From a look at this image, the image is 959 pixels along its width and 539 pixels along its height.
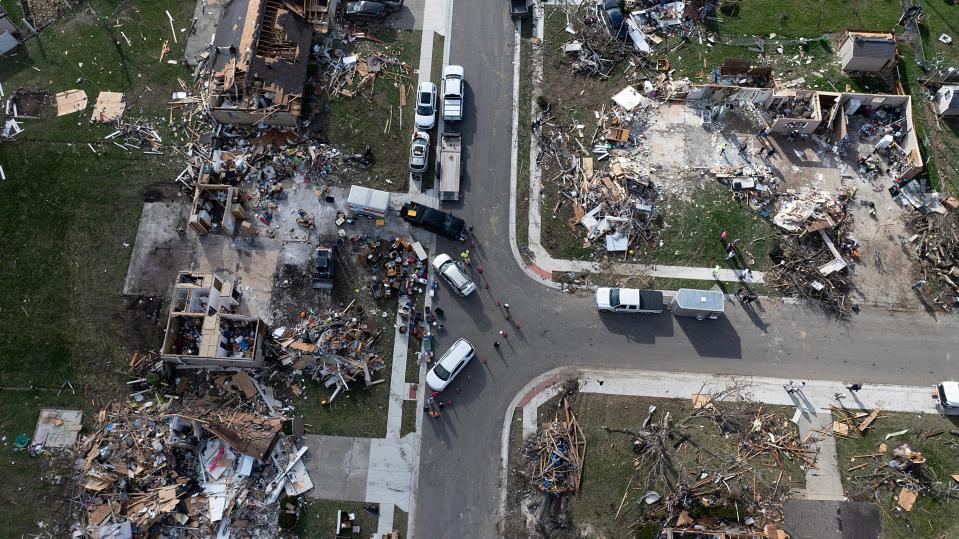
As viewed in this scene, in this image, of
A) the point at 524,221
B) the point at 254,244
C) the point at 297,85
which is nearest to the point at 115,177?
the point at 254,244

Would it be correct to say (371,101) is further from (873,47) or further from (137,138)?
(873,47)

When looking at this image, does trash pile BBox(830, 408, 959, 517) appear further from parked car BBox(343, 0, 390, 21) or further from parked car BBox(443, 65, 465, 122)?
parked car BBox(343, 0, 390, 21)

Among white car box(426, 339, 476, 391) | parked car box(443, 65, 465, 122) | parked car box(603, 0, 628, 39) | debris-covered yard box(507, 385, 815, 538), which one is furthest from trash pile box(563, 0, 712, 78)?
debris-covered yard box(507, 385, 815, 538)

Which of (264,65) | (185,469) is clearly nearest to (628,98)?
(264,65)

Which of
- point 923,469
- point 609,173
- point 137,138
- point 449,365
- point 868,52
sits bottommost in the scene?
point 923,469

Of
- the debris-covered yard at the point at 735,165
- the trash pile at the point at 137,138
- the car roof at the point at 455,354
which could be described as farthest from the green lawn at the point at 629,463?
the trash pile at the point at 137,138

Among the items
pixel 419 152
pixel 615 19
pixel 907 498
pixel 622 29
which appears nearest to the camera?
pixel 907 498

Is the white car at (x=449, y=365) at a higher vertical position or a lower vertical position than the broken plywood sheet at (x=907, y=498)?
higher

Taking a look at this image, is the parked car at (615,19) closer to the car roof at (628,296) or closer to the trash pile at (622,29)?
the trash pile at (622,29)
